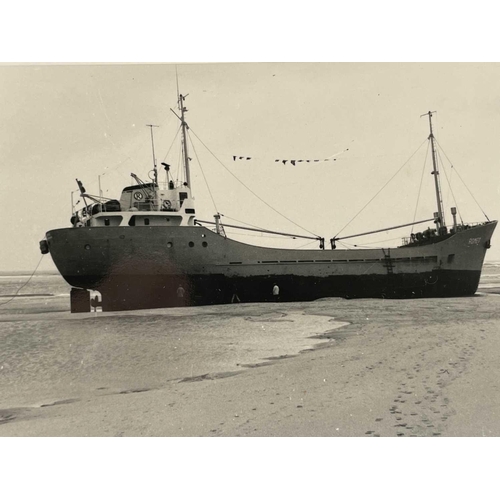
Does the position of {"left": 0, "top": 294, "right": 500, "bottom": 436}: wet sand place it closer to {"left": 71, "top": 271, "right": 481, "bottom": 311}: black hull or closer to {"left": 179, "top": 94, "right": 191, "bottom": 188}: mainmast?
{"left": 71, "top": 271, "right": 481, "bottom": 311}: black hull

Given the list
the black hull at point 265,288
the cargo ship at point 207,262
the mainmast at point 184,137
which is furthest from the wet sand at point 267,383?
the mainmast at point 184,137

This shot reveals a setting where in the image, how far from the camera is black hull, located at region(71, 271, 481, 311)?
13.4m

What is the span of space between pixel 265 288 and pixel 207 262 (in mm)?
2018

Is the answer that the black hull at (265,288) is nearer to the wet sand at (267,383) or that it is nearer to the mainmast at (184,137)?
the wet sand at (267,383)

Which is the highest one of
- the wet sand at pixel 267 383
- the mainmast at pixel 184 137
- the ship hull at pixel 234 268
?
the mainmast at pixel 184 137

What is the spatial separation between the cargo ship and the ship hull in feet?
0.10

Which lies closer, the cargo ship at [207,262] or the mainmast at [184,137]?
the mainmast at [184,137]

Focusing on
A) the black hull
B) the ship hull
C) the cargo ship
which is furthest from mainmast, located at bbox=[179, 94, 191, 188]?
the black hull

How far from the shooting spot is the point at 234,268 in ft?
51.4

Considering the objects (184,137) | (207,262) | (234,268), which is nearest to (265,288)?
(234,268)

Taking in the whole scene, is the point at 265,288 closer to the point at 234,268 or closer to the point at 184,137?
the point at 234,268

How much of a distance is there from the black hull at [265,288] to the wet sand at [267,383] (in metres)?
2.63

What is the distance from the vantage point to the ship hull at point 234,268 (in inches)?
553

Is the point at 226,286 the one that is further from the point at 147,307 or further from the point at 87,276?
the point at 87,276
